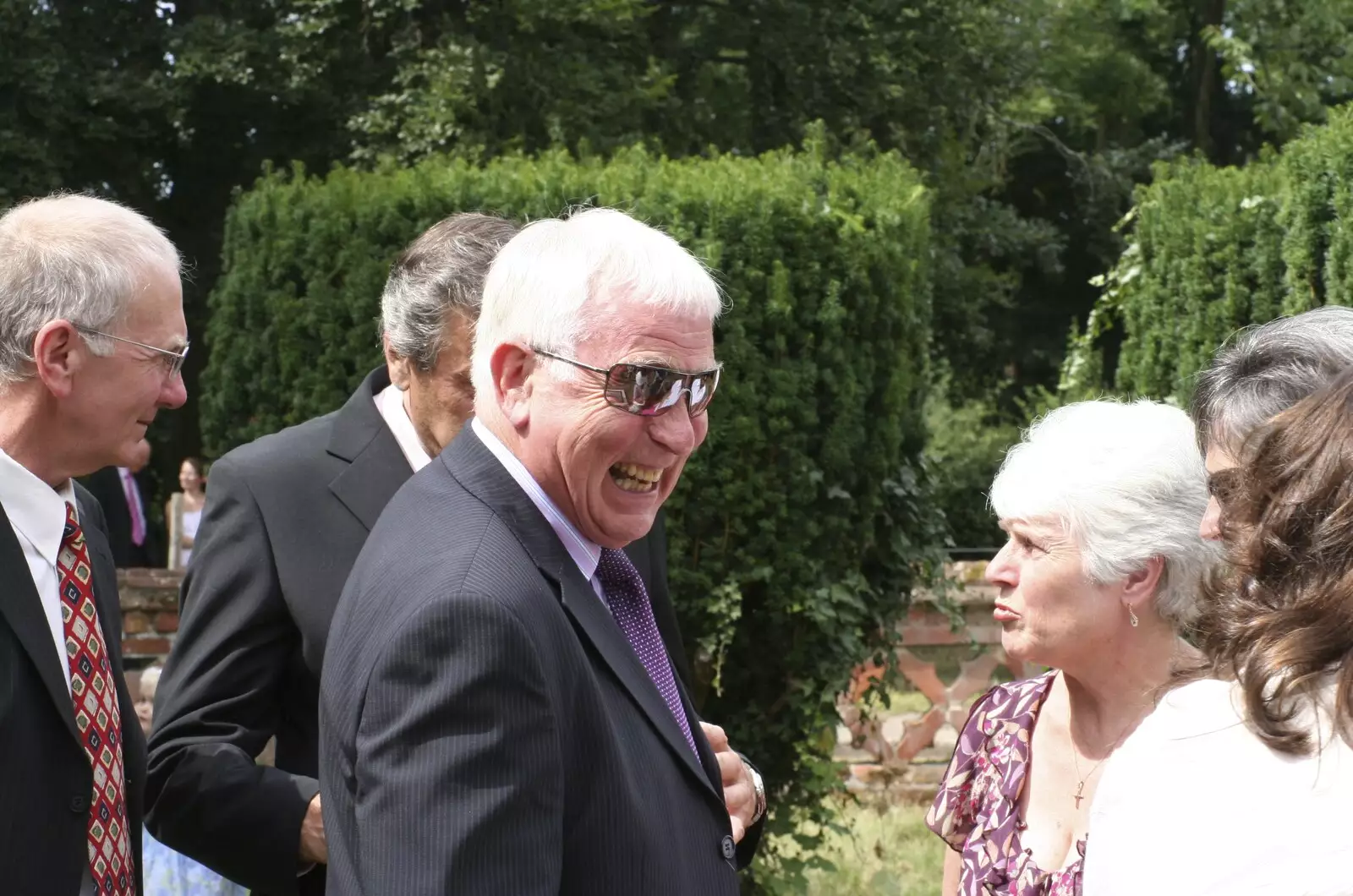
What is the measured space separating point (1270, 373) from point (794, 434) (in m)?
3.20

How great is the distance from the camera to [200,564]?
276 centimetres

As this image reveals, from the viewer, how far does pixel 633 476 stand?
6.86ft

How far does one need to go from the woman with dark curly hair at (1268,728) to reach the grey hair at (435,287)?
173 cm

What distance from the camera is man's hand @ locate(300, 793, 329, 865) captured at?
8.53 ft

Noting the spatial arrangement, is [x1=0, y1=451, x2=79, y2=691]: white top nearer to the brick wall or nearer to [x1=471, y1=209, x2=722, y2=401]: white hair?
[x1=471, y1=209, x2=722, y2=401]: white hair

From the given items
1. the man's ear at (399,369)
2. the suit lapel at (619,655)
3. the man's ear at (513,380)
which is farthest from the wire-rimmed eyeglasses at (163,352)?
the suit lapel at (619,655)

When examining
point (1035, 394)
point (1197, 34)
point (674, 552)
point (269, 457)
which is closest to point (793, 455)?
point (674, 552)

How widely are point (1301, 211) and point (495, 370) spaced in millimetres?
4910

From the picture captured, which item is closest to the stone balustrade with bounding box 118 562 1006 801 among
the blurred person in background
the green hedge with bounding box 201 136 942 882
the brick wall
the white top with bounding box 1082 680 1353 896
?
the green hedge with bounding box 201 136 942 882

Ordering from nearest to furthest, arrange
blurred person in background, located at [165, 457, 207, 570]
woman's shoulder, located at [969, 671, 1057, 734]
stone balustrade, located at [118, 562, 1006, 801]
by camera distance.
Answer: woman's shoulder, located at [969, 671, 1057, 734]
stone balustrade, located at [118, 562, 1006, 801]
blurred person in background, located at [165, 457, 207, 570]

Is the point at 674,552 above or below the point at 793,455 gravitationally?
below

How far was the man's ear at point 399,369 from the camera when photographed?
306 centimetres

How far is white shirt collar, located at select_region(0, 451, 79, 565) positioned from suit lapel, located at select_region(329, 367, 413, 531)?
51 cm

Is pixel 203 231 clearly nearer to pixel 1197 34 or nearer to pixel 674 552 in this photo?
pixel 674 552
